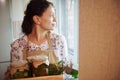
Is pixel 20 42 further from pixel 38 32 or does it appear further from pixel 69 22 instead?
pixel 69 22

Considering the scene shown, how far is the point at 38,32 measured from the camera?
100cm

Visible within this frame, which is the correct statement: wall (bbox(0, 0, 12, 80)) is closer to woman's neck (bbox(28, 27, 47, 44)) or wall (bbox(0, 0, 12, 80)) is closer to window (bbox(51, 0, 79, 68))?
woman's neck (bbox(28, 27, 47, 44))

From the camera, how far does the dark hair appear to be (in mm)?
964

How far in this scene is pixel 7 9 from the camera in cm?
94

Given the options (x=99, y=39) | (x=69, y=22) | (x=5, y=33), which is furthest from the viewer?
(x=99, y=39)

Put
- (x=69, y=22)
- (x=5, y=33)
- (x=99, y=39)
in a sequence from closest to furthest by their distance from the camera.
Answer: (x=5, y=33), (x=69, y=22), (x=99, y=39)

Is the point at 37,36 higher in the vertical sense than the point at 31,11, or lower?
lower

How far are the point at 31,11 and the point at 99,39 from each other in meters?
0.46

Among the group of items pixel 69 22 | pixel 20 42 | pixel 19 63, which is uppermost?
pixel 69 22

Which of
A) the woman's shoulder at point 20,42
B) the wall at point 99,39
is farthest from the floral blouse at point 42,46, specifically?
the wall at point 99,39

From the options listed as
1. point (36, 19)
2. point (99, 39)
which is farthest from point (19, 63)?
point (99, 39)

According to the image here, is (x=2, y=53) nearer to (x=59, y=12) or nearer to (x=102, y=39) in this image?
(x=59, y=12)

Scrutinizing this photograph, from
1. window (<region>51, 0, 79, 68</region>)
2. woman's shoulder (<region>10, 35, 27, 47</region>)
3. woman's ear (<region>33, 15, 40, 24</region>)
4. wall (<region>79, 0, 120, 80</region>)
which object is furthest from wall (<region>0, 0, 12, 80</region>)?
wall (<region>79, 0, 120, 80</region>)

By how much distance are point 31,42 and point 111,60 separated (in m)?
0.55
